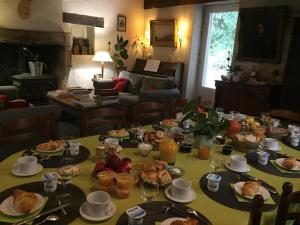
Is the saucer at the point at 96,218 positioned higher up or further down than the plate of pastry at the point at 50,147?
further down

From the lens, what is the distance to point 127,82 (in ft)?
19.5

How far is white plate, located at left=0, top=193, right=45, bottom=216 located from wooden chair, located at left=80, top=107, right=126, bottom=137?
3.13ft

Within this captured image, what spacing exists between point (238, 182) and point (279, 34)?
3771mm

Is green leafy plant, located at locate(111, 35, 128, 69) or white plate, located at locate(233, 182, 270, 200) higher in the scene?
green leafy plant, located at locate(111, 35, 128, 69)

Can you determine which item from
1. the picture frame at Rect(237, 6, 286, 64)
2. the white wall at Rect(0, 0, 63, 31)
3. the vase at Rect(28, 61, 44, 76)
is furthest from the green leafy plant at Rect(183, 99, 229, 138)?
the white wall at Rect(0, 0, 63, 31)

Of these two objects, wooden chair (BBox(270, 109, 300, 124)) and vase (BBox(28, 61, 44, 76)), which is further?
vase (BBox(28, 61, 44, 76))

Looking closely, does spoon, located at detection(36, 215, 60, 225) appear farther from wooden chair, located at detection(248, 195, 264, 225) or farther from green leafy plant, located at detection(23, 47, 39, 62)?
green leafy plant, located at detection(23, 47, 39, 62)

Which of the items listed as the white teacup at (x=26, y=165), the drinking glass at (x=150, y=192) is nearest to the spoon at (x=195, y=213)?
the drinking glass at (x=150, y=192)

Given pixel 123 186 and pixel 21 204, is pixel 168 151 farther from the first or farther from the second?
pixel 21 204

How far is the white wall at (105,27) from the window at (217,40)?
1.97 m

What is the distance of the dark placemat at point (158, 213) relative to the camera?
0.98 metres

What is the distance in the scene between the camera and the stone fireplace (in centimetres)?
533

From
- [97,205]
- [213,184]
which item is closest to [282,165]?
[213,184]

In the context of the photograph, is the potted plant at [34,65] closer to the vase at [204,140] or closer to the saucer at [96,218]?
the vase at [204,140]
